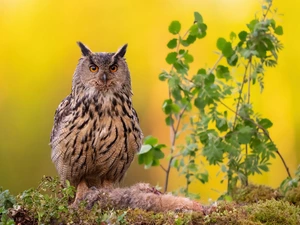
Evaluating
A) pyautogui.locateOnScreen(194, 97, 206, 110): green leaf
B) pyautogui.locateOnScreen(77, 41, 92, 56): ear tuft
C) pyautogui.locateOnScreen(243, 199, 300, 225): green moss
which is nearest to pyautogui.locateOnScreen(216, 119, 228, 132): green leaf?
pyautogui.locateOnScreen(194, 97, 206, 110): green leaf

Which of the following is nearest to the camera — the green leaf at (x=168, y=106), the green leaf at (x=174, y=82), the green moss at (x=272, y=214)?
the green moss at (x=272, y=214)

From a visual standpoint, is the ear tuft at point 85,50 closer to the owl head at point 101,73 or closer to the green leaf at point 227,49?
the owl head at point 101,73

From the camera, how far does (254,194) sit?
11.1ft

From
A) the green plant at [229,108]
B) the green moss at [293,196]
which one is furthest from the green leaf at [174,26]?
the green moss at [293,196]

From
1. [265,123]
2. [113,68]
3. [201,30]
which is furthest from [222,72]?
[113,68]

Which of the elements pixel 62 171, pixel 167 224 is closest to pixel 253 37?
pixel 62 171

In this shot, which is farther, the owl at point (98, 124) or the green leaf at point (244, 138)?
the green leaf at point (244, 138)

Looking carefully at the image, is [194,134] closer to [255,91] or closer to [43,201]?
[43,201]

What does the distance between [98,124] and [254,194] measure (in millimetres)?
792

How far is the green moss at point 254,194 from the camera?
3361mm

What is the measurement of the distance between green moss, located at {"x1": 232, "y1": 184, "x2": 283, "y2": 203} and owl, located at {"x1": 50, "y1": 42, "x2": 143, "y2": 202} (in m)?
Answer: 0.53

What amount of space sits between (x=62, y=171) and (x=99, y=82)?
463 mm

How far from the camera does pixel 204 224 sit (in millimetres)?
2520

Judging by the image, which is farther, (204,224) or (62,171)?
(62,171)
